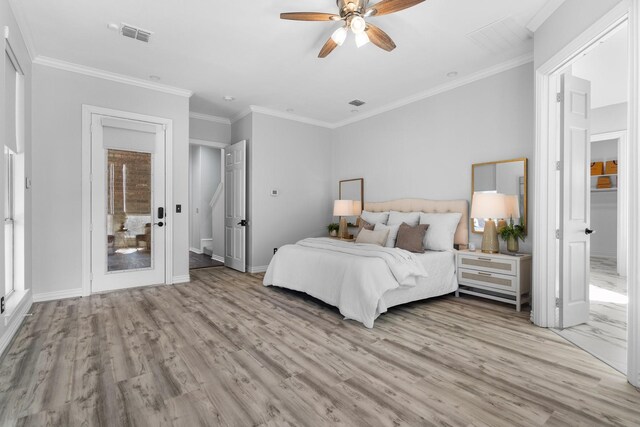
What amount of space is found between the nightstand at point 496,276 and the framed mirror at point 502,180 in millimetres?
505

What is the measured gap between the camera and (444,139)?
15.1 ft

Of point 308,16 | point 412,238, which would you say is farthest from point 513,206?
point 308,16

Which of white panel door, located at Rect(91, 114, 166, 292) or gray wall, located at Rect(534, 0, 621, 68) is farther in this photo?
white panel door, located at Rect(91, 114, 166, 292)

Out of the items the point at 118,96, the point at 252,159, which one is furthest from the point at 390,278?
the point at 118,96

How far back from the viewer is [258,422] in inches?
65.5

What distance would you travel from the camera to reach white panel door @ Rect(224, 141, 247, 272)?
561 centimetres

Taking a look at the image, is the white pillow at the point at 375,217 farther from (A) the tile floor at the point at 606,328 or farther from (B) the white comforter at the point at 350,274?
(A) the tile floor at the point at 606,328

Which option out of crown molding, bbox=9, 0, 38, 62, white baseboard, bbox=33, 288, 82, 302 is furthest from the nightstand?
crown molding, bbox=9, 0, 38, 62

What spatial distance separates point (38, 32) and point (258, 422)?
4144mm

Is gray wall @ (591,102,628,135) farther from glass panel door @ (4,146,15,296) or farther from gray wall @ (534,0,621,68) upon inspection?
glass panel door @ (4,146,15,296)

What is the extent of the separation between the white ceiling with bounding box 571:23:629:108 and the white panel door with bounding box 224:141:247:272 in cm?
480

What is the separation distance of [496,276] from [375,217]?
2.01 m

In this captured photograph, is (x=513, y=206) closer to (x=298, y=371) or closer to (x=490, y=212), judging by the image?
(x=490, y=212)

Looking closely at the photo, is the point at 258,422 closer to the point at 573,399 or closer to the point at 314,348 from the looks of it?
the point at 314,348
